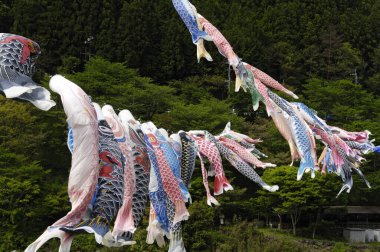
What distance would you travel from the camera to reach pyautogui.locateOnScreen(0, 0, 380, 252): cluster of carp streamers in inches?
182

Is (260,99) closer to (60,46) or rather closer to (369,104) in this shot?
(369,104)

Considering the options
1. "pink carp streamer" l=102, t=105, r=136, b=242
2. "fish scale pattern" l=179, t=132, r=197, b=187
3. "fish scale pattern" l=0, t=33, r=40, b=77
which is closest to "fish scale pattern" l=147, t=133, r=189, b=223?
"pink carp streamer" l=102, t=105, r=136, b=242

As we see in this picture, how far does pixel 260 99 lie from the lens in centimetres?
688

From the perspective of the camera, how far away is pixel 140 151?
19.8ft

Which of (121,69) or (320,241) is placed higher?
(121,69)

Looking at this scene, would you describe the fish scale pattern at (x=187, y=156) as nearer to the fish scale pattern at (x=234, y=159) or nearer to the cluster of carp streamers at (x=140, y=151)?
the cluster of carp streamers at (x=140, y=151)

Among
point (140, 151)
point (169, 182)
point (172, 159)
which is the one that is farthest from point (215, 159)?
point (140, 151)

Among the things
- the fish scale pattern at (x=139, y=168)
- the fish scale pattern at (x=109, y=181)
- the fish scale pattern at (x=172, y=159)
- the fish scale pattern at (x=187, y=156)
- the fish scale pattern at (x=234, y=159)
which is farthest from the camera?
the fish scale pattern at (x=234, y=159)

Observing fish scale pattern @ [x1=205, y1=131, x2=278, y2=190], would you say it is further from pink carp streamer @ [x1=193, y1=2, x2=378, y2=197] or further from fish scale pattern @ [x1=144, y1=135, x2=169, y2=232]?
fish scale pattern @ [x1=144, y1=135, x2=169, y2=232]

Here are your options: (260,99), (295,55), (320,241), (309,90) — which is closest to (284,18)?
(295,55)

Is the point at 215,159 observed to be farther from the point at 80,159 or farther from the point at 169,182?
the point at 80,159

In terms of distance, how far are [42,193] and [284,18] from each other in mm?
17014

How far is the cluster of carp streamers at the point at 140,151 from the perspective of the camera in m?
4.62

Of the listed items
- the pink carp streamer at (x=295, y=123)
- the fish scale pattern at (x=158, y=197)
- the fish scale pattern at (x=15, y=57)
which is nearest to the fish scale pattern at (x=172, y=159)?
the fish scale pattern at (x=158, y=197)
